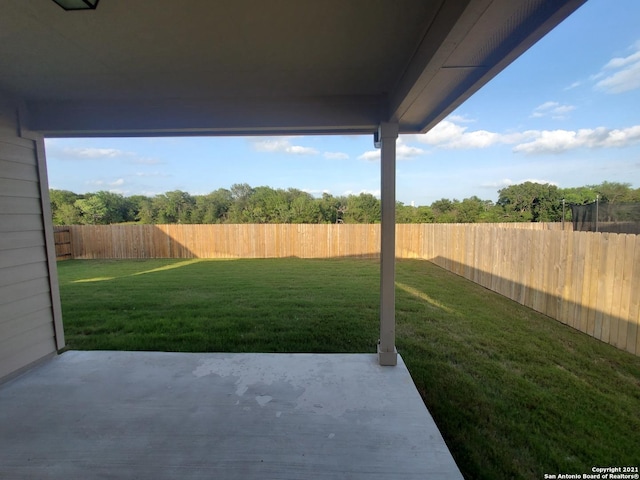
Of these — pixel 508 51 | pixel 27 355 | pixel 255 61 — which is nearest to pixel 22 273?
pixel 27 355

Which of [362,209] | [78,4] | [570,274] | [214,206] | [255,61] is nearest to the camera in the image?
[78,4]

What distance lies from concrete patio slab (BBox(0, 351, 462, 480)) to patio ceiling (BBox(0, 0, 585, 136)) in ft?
7.02

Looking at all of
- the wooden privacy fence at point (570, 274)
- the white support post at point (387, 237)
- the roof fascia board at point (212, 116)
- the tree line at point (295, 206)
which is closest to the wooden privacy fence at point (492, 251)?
the wooden privacy fence at point (570, 274)

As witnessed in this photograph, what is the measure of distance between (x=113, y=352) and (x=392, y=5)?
3692 mm

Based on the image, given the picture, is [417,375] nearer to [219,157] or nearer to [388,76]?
[388,76]

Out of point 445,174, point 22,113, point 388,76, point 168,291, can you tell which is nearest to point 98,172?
point 168,291

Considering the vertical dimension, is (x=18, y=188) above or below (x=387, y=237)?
above

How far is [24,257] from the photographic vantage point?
8.60ft

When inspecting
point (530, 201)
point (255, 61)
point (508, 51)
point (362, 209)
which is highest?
point (255, 61)

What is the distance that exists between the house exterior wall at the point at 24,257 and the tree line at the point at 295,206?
14.3 metres

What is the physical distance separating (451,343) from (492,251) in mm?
Answer: 3001

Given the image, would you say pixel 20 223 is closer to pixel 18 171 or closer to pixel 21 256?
pixel 21 256

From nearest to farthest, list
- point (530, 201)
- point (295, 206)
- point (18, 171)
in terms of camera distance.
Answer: point (18, 171)
point (295, 206)
point (530, 201)

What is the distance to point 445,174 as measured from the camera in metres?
15.0
